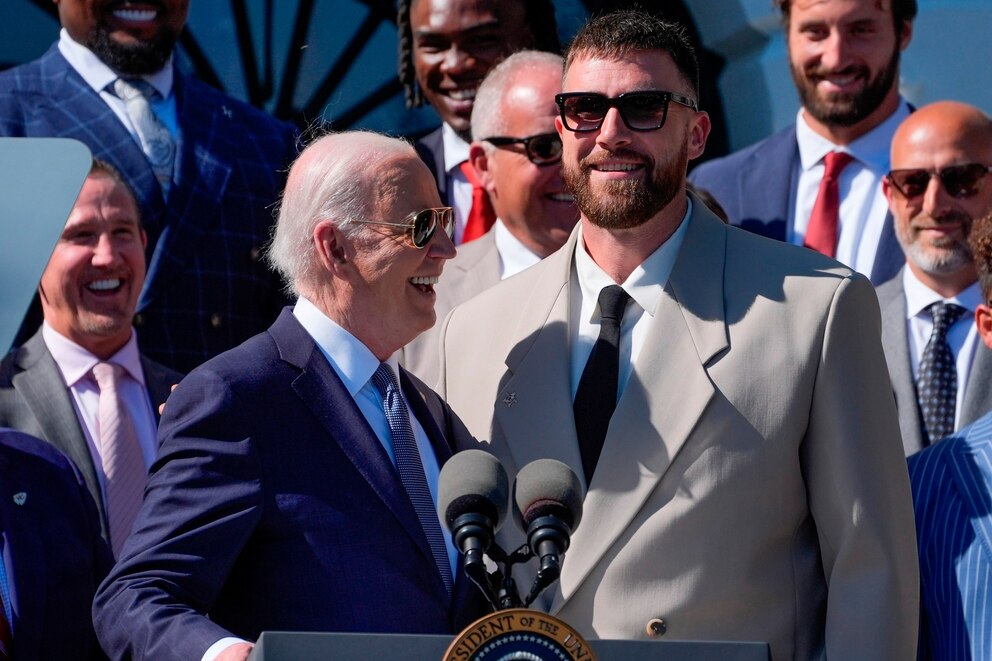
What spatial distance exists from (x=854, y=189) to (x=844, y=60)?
0.44 metres

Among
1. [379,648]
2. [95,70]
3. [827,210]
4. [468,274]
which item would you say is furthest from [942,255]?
[379,648]

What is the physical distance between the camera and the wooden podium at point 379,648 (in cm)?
246

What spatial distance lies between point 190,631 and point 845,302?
150 cm

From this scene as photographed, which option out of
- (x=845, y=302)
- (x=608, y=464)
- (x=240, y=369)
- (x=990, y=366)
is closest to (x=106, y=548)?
(x=240, y=369)

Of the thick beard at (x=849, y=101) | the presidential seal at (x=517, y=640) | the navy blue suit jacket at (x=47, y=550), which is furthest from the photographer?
the thick beard at (x=849, y=101)

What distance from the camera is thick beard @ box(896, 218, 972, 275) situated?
16.5 ft

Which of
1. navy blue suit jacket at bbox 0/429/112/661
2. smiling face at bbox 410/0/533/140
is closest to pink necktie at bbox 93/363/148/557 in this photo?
navy blue suit jacket at bbox 0/429/112/661

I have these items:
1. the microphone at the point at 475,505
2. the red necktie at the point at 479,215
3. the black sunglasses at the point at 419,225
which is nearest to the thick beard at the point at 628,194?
the black sunglasses at the point at 419,225

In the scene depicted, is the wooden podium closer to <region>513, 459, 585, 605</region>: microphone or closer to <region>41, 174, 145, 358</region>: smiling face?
<region>513, 459, 585, 605</region>: microphone

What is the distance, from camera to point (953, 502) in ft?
12.1

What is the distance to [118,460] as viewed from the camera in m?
4.51

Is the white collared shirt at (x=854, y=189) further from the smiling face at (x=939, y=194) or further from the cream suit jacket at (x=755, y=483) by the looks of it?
the cream suit jacket at (x=755, y=483)

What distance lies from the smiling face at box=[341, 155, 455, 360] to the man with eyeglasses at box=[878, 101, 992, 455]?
1.88 metres

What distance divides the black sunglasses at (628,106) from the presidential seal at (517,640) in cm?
154
